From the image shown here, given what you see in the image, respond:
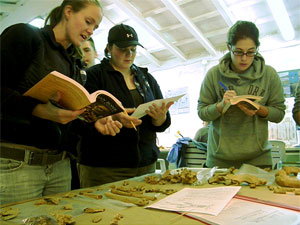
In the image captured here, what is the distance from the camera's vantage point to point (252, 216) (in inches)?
25.0

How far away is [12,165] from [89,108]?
13.1 inches

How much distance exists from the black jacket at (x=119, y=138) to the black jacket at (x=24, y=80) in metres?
0.28

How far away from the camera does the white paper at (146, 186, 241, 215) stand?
698 mm

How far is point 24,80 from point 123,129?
24.3 inches

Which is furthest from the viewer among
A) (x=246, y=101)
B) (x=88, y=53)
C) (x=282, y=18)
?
(x=282, y=18)

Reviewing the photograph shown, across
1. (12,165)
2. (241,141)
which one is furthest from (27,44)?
(241,141)

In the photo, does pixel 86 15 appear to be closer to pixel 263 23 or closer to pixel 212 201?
pixel 212 201

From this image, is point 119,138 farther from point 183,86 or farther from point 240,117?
point 183,86

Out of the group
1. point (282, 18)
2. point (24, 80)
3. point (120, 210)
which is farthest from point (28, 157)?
point (282, 18)

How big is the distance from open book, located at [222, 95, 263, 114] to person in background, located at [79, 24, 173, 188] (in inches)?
13.1

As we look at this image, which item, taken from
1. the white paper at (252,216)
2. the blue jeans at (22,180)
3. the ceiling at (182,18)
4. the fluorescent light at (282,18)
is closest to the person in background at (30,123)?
the blue jeans at (22,180)

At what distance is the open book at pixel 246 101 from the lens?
4.12ft

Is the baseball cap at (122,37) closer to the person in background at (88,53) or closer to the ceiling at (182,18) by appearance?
the person in background at (88,53)

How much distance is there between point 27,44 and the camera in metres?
0.92
